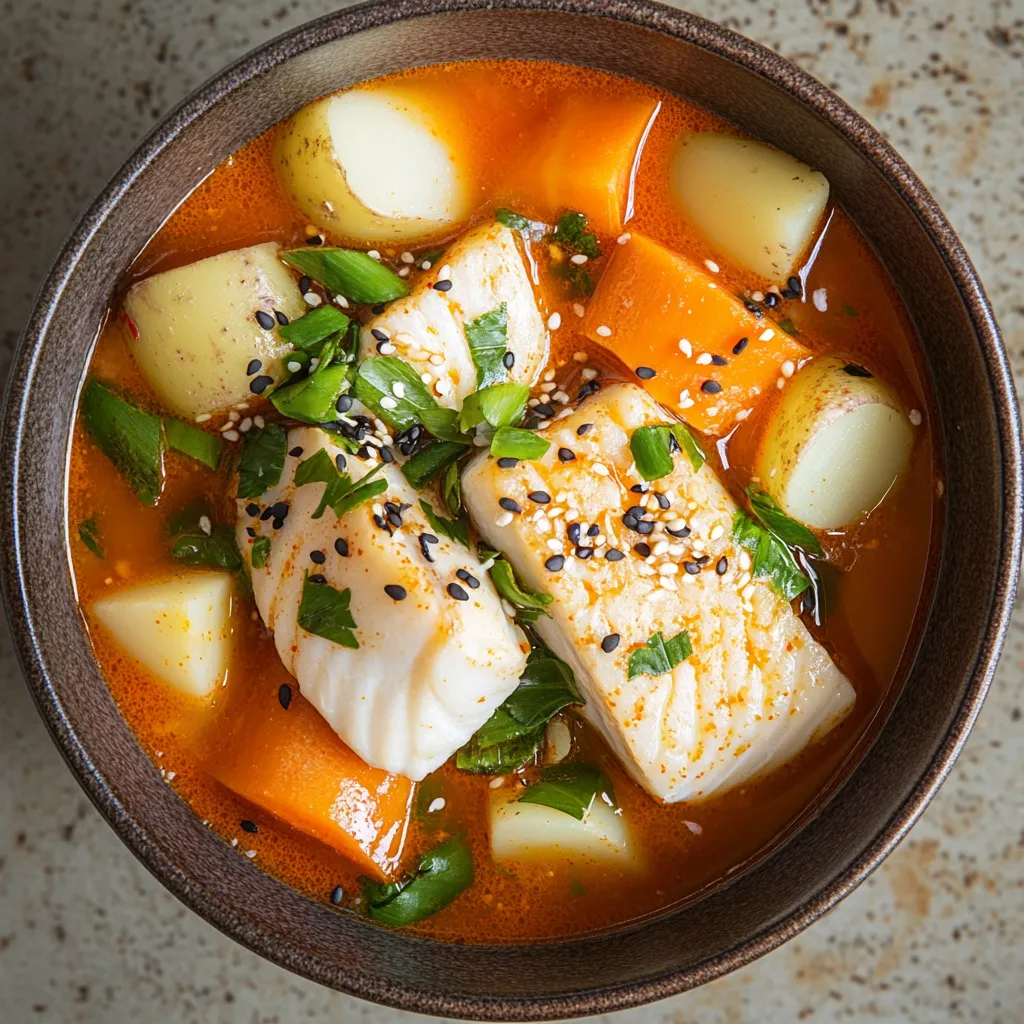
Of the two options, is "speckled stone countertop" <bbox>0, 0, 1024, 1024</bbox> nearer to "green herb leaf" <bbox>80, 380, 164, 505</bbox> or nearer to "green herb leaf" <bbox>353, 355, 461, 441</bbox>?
"green herb leaf" <bbox>80, 380, 164, 505</bbox>

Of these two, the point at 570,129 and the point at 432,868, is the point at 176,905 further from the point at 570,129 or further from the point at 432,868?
the point at 570,129

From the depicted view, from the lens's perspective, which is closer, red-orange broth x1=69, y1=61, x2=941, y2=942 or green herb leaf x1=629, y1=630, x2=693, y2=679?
green herb leaf x1=629, y1=630, x2=693, y2=679

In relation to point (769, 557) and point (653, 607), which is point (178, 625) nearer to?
point (653, 607)

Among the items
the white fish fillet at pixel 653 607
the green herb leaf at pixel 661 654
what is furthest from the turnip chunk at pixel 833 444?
the green herb leaf at pixel 661 654

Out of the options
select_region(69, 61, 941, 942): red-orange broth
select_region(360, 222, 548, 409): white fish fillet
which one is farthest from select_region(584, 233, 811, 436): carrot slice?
select_region(360, 222, 548, 409): white fish fillet

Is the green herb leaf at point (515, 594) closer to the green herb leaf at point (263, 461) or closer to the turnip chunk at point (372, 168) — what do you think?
the green herb leaf at point (263, 461)

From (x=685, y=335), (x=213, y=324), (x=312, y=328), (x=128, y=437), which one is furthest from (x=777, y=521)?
(x=128, y=437)

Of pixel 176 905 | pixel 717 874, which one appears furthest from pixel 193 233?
pixel 717 874
